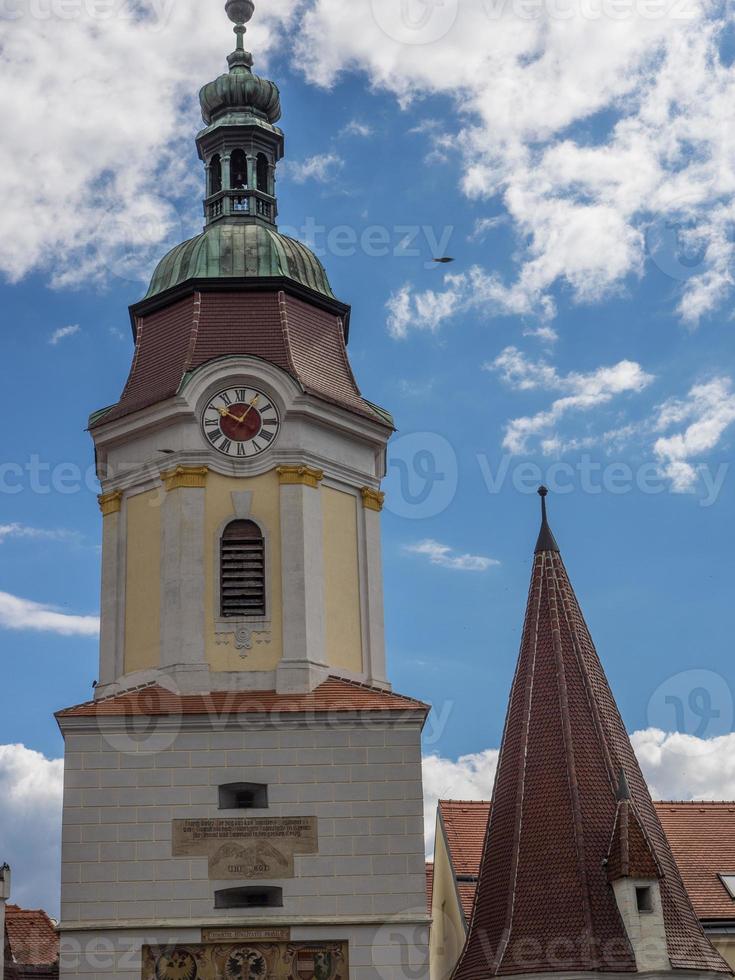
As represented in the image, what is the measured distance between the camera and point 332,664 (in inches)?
1388

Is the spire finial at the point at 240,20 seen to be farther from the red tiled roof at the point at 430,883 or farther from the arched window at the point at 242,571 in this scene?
the red tiled roof at the point at 430,883

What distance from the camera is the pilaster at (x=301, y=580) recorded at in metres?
34.6

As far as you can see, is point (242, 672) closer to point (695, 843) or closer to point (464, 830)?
point (464, 830)

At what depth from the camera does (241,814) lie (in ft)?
109

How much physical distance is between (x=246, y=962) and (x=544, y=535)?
12321 mm

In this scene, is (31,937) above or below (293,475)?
below

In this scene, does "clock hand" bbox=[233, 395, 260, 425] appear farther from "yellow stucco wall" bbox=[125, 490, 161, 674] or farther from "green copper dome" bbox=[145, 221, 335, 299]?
"green copper dome" bbox=[145, 221, 335, 299]

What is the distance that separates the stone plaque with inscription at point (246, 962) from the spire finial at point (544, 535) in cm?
1109

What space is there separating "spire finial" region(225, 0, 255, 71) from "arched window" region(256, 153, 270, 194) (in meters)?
3.62

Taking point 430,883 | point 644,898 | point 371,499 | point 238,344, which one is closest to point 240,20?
point 238,344

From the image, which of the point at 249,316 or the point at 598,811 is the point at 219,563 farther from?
the point at 598,811

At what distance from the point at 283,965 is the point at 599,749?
27.4 ft

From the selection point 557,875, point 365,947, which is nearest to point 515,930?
point 557,875

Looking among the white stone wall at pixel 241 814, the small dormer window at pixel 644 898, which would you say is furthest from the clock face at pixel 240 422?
the small dormer window at pixel 644 898
